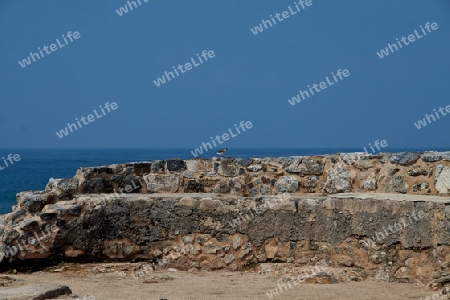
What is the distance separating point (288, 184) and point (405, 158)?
142 cm

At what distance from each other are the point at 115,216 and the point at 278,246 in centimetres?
Result: 191

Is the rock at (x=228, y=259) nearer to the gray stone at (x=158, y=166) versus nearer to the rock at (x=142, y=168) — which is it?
the gray stone at (x=158, y=166)

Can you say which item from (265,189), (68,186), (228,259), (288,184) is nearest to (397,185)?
(288,184)

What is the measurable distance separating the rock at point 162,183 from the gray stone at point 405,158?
8.72 ft

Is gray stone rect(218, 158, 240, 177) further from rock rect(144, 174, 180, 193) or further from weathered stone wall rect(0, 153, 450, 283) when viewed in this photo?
rock rect(144, 174, 180, 193)

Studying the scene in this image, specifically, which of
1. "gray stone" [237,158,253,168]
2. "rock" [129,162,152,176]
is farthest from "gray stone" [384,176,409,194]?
"rock" [129,162,152,176]

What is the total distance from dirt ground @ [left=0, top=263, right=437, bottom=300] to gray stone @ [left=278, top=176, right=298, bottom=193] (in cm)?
120

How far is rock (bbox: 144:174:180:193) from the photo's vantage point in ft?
29.5

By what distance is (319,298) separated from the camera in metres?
6.37

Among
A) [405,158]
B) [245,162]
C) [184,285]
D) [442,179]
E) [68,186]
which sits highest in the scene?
[68,186]

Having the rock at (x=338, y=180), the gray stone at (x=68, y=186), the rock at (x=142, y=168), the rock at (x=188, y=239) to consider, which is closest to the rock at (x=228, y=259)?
the rock at (x=188, y=239)

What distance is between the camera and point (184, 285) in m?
7.09

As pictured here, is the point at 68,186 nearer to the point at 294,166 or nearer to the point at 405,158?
the point at 294,166

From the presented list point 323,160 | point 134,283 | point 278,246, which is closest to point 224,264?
point 278,246
